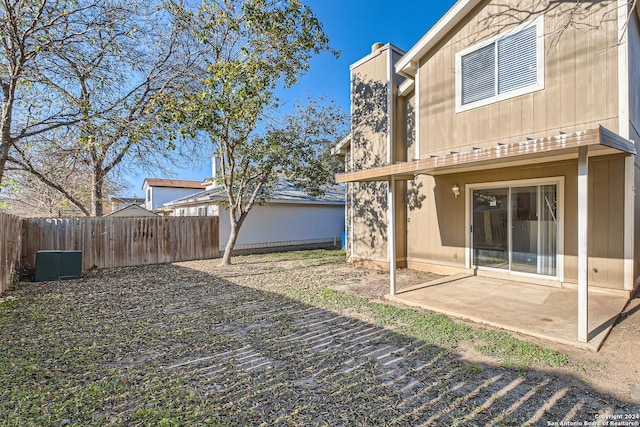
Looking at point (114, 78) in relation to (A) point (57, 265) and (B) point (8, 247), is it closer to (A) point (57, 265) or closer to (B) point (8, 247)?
(B) point (8, 247)

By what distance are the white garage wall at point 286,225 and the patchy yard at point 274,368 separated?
768 cm

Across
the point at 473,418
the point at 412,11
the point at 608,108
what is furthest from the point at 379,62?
the point at 473,418

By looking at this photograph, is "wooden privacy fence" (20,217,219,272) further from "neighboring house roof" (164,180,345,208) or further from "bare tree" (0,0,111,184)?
"bare tree" (0,0,111,184)

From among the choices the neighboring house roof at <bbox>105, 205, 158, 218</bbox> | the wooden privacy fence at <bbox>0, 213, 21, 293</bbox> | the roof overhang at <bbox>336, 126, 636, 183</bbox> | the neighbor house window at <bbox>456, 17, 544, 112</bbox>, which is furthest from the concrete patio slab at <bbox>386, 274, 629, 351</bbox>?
the neighboring house roof at <bbox>105, 205, 158, 218</bbox>

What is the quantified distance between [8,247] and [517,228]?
37.9ft

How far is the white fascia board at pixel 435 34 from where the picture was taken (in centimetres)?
729

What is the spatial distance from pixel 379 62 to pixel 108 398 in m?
9.75

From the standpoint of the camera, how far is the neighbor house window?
638 cm

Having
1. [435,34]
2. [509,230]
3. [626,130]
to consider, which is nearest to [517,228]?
[509,230]

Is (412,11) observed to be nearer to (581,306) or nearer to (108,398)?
(581,306)

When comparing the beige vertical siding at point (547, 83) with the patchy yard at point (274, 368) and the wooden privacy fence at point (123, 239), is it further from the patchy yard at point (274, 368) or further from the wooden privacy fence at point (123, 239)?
the wooden privacy fence at point (123, 239)

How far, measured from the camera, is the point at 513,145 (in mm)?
4328

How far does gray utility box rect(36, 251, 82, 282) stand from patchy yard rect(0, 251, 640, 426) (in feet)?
6.84

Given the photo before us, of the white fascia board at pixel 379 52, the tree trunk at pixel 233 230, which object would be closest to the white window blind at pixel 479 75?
the white fascia board at pixel 379 52
